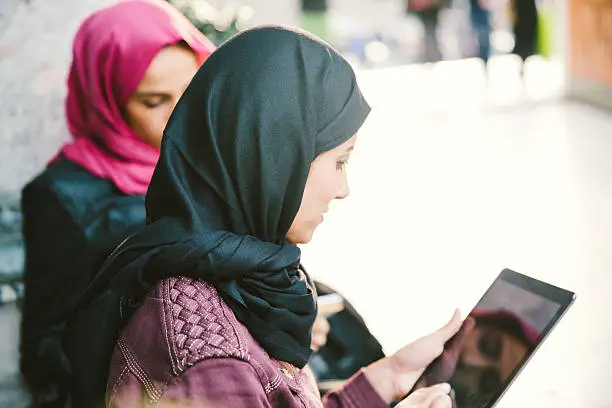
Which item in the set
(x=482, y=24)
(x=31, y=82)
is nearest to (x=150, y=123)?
→ (x=31, y=82)

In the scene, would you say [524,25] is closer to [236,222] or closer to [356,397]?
[356,397]

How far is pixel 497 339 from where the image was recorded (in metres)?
1.08

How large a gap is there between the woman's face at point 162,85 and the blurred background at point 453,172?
57cm

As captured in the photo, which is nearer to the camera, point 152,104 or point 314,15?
point 152,104

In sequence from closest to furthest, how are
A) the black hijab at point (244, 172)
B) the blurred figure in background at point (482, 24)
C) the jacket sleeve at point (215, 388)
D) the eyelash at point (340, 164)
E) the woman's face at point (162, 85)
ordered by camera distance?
the jacket sleeve at point (215, 388) < the black hijab at point (244, 172) < the eyelash at point (340, 164) < the woman's face at point (162, 85) < the blurred figure in background at point (482, 24)

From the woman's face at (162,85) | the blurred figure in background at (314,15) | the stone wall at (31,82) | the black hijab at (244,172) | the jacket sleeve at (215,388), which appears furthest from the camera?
the blurred figure in background at (314,15)

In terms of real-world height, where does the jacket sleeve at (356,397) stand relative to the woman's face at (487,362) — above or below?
below

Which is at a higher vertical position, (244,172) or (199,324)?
(244,172)

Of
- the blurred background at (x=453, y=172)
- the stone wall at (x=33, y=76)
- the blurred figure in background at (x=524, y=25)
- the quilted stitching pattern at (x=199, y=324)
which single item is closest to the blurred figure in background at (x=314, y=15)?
the blurred background at (x=453, y=172)

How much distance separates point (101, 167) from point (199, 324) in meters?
1.20

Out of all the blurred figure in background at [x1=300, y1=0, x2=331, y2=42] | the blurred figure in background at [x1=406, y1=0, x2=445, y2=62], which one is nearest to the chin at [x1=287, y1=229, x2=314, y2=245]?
the blurred figure in background at [x1=300, y1=0, x2=331, y2=42]

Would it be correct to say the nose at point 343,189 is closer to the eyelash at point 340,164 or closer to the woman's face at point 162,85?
the eyelash at point 340,164

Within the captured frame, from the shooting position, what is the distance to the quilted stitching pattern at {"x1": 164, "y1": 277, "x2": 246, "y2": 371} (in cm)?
82

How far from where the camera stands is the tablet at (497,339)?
1.02 meters
